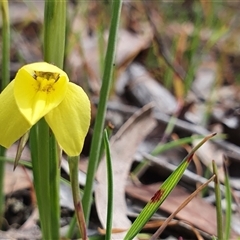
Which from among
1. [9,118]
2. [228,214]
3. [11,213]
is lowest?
[11,213]

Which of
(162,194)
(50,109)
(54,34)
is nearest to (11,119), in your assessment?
(50,109)

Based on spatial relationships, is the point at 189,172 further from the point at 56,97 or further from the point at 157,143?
the point at 56,97

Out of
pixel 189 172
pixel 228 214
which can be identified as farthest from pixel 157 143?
pixel 228 214

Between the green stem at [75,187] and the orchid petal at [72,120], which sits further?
the green stem at [75,187]

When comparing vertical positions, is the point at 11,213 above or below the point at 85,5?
below

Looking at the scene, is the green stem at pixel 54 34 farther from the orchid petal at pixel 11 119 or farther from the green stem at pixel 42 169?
the orchid petal at pixel 11 119

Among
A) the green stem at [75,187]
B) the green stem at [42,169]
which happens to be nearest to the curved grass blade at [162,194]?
the green stem at [75,187]

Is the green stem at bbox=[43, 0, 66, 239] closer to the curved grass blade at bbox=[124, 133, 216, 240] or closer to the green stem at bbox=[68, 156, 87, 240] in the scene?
the green stem at bbox=[68, 156, 87, 240]

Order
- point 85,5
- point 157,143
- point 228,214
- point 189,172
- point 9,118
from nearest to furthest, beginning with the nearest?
point 9,118 → point 228,214 → point 189,172 → point 157,143 → point 85,5
